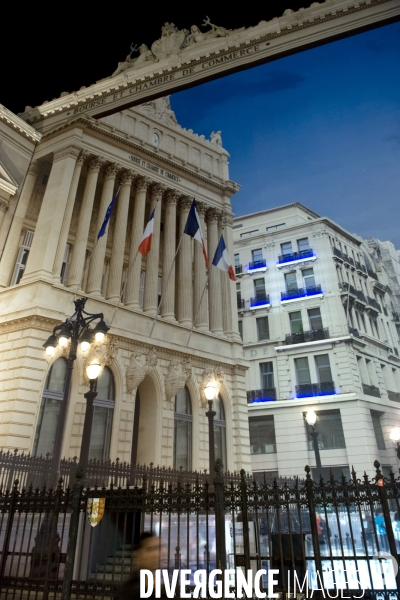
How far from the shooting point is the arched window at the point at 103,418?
60.5ft

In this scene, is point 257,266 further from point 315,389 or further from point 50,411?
point 50,411

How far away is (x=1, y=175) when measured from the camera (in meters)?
19.0

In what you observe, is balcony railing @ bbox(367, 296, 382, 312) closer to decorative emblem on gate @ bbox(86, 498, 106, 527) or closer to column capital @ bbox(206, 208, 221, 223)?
column capital @ bbox(206, 208, 221, 223)

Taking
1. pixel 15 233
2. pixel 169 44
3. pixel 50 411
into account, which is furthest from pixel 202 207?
pixel 50 411

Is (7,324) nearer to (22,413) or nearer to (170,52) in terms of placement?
(22,413)

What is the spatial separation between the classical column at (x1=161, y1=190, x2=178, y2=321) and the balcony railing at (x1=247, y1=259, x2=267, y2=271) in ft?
39.4

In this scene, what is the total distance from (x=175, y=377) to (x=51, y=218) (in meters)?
9.77

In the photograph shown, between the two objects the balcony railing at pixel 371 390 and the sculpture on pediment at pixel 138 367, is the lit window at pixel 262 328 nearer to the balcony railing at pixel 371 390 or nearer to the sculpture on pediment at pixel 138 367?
the balcony railing at pixel 371 390

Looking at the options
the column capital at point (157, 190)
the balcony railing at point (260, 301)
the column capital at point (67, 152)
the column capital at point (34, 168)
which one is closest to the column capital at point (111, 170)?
the column capital at point (67, 152)

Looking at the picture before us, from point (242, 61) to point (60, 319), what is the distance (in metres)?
12.8

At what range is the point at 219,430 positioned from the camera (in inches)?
926

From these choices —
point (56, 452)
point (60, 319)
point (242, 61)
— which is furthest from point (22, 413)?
point (242, 61)

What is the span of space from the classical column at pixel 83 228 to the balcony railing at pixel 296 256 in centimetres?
1734

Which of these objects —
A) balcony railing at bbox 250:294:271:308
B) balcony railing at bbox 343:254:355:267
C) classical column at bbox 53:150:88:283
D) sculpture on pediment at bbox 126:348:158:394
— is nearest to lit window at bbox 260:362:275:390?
balcony railing at bbox 250:294:271:308
